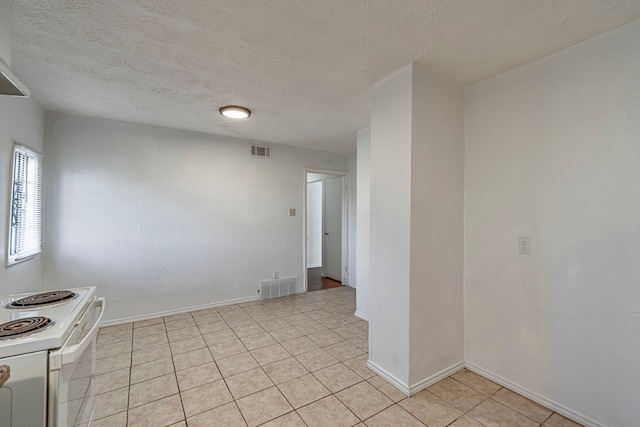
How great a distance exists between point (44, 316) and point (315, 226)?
18.2 feet

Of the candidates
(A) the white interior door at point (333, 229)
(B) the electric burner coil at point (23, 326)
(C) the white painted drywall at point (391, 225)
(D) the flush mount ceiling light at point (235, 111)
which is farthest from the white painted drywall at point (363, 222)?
(B) the electric burner coil at point (23, 326)

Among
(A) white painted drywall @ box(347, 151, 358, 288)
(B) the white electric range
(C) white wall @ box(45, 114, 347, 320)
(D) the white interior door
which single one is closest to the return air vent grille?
(C) white wall @ box(45, 114, 347, 320)

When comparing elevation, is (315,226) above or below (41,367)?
above

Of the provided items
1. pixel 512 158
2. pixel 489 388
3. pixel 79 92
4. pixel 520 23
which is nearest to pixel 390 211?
pixel 512 158

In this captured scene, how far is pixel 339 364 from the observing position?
2371 mm

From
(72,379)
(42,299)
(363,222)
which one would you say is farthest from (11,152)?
(363,222)

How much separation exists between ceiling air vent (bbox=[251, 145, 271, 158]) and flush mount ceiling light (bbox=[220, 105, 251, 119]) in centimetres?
113

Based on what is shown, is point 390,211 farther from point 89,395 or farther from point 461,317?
point 89,395

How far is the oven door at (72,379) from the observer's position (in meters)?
1.06

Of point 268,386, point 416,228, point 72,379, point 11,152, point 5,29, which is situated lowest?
point 268,386

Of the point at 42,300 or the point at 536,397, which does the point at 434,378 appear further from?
the point at 42,300

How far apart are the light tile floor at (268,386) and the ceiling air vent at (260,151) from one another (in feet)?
8.00

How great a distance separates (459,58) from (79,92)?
3280mm

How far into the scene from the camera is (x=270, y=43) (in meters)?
1.75
